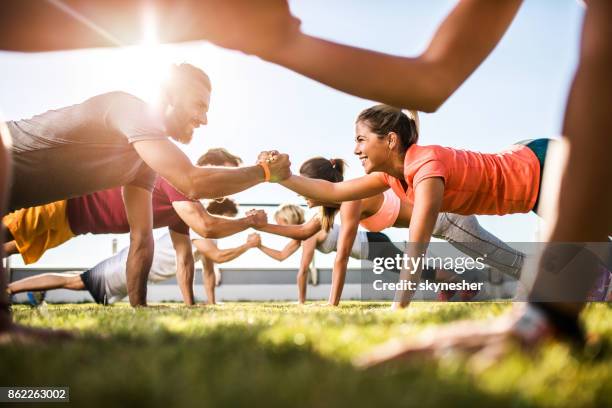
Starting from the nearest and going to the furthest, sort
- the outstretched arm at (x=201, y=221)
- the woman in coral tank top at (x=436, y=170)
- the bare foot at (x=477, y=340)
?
the bare foot at (x=477, y=340), the woman in coral tank top at (x=436, y=170), the outstretched arm at (x=201, y=221)

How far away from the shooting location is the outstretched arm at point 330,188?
3566mm

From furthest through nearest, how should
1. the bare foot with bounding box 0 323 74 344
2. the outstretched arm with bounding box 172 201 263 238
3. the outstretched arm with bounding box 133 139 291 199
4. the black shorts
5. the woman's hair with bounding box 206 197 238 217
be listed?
the woman's hair with bounding box 206 197 238 217, the black shorts, the outstretched arm with bounding box 172 201 263 238, the outstretched arm with bounding box 133 139 291 199, the bare foot with bounding box 0 323 74 344

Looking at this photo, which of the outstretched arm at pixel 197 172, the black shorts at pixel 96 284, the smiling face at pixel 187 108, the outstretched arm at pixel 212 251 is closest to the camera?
the outstretched arm at pixel 197 172

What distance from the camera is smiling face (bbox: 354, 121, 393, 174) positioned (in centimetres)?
390

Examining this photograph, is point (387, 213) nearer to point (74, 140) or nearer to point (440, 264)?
point (440, 264)

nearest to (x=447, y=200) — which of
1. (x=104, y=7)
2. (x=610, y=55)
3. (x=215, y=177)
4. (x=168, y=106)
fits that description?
(x=215, y=177)

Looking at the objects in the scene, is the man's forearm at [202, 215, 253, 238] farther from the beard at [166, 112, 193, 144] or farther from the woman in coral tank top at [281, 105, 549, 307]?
the woman in coral tank top at [281, 105, 549, 307]

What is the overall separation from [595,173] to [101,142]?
118 inches

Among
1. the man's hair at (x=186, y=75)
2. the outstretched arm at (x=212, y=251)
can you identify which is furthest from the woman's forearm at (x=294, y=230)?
the man's hair at (x=186, y=75)

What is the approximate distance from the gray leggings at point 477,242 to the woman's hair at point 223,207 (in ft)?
8.13

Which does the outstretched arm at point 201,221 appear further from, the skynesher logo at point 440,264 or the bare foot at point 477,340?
the bare foot at point 477,340

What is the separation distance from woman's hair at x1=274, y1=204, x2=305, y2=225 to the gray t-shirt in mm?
4809

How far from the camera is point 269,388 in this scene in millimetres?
797

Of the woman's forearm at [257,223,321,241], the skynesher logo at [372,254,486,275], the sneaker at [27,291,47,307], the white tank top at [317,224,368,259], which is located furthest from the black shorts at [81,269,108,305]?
the skynesher logo at [372,254,486,275]
